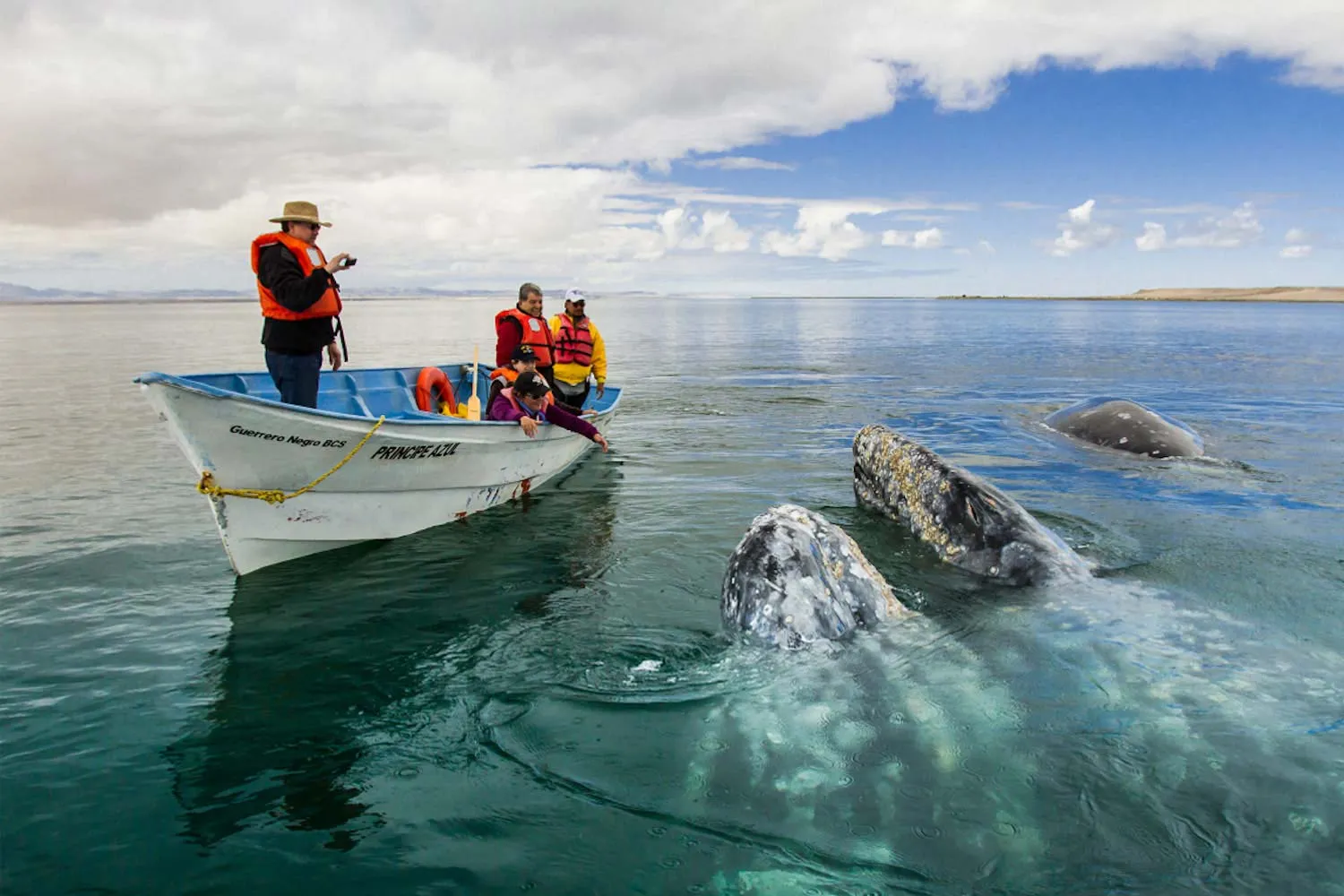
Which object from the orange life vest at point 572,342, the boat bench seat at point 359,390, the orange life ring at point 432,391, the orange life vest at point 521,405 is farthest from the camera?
the orange life vest at point 572,342

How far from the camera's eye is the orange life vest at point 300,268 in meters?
8.30

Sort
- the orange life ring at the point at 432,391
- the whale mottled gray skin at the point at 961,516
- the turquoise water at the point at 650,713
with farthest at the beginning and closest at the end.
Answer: the orange life ring at the point at 432,391 < the whale mottled gray skin at the point at 961,516 < the turquoise water at the point at 650,713

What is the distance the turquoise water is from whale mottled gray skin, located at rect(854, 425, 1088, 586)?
0.29 meters

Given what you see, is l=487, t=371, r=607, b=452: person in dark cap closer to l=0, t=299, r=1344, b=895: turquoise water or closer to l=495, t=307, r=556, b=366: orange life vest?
l=0, t=299, r=1344, b=895: turquoise water

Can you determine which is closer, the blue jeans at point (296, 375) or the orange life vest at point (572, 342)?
the blue jeans at point (296, 375)

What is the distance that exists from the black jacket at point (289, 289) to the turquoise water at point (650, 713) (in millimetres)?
2294

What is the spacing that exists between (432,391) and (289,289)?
4.86 meters

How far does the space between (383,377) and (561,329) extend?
289 cm

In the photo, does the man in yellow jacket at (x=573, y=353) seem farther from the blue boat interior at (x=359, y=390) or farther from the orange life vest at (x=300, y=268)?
the orange life vest at (x=300, y=268)

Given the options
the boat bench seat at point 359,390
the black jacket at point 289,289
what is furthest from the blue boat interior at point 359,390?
the black jacket at point 289,289

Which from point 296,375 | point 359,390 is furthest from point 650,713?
point 359,390

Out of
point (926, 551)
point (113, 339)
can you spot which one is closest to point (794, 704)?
point (926, 551)

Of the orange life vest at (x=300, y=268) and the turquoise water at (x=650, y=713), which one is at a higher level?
the orange life vest at (x=300, y=268)

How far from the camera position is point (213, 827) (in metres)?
4.18
